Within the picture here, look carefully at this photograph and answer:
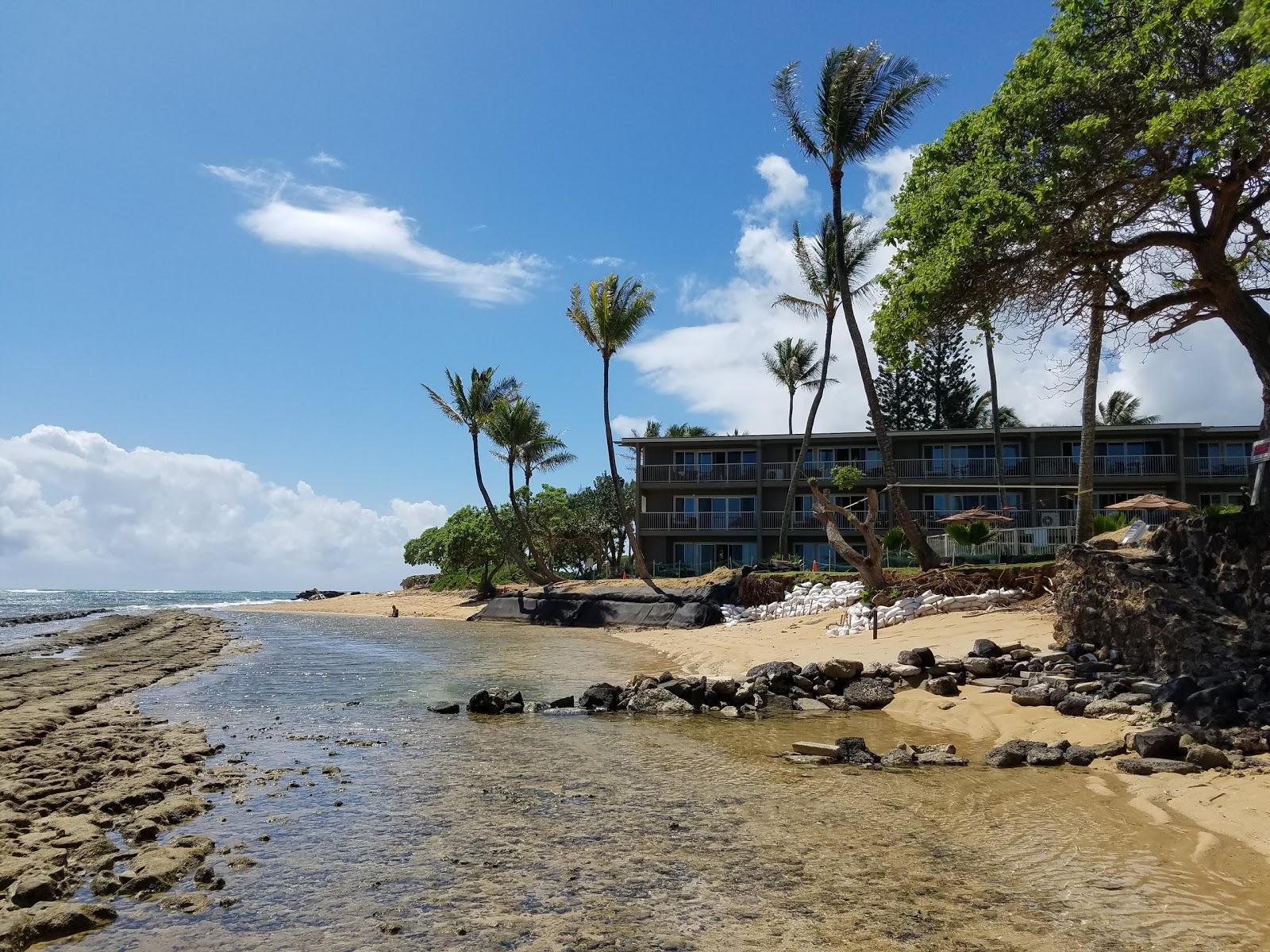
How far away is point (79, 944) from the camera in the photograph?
450 cm

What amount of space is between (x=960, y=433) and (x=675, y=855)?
109 feet

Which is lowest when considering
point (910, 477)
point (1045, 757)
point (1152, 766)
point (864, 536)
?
point (1045, 757)

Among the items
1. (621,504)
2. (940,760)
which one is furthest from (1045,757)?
(621,504)

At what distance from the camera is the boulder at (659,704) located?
12.6 meters

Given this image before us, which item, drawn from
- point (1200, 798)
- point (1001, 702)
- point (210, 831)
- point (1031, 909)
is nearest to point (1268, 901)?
point (1031, 909)

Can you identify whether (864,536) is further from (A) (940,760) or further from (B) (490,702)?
(A) (940,760)

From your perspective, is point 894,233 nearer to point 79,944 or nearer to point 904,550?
point 79,944

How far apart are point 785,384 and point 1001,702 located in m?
37.7

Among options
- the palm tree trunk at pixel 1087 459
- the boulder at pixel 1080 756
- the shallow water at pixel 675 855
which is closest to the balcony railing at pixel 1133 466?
the palm tree trunk at pixel 1087 459

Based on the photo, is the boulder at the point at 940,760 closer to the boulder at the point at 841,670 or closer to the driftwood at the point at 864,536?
the boulder at the point at 841,670

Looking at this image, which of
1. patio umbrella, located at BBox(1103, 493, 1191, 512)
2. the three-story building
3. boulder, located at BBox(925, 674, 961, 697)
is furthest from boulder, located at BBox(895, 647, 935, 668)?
the three-story building

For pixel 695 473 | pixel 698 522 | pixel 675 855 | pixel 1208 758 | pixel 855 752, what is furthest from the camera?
pixel 695 473

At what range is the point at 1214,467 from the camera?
114ft

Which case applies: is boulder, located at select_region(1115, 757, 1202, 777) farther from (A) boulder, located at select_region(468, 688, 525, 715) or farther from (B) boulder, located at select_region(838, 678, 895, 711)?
(A) boulder, located at select_region(468, 688, 525, 715)
